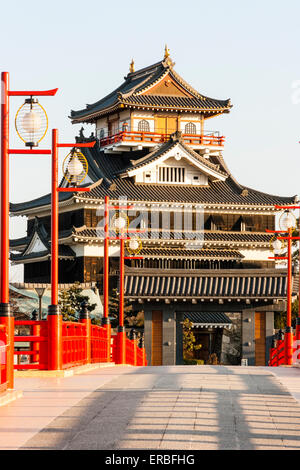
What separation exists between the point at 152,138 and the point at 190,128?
400cm

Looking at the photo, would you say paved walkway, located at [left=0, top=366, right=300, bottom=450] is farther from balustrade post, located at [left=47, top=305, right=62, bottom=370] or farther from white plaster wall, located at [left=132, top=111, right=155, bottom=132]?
white plaster wall, located at [left=132, top=111, right=155, bottom=132]

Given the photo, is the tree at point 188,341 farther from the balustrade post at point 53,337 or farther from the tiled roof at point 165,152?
the balustrade post at point 53,337

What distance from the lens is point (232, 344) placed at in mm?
59375

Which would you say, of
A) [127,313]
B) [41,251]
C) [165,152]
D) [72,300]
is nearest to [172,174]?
[165,152]

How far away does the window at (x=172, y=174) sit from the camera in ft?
217

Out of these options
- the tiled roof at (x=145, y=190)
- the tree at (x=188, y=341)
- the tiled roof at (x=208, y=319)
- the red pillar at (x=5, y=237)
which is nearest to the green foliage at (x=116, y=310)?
the tree at (x=188, y=341)

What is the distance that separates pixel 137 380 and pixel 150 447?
7.63 m

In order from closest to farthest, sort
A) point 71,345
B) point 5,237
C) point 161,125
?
point 5,237 < point 71,345 < point 161,125

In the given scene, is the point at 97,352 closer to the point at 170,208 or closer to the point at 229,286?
the point at 229,286

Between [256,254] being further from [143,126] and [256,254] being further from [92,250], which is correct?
[143,126]

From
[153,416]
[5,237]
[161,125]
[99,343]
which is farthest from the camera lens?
[161,125]

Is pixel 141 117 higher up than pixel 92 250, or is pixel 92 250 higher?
pixel 141 117

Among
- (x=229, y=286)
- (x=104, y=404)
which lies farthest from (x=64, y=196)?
(x=104, y=404)

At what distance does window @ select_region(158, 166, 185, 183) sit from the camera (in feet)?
217
